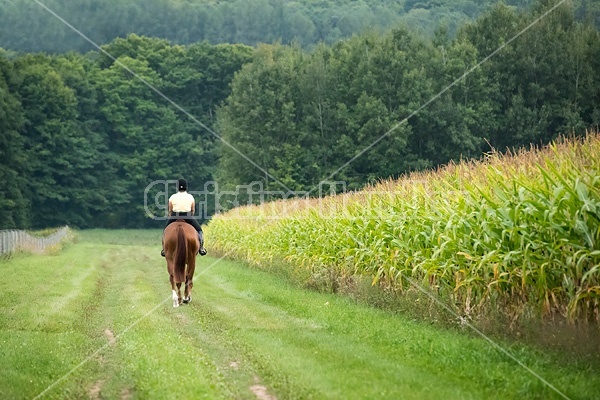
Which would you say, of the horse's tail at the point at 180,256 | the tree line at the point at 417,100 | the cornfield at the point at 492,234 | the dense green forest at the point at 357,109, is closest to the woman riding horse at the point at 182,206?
the horse's tail at the point at 180,256

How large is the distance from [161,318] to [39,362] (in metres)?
4.48

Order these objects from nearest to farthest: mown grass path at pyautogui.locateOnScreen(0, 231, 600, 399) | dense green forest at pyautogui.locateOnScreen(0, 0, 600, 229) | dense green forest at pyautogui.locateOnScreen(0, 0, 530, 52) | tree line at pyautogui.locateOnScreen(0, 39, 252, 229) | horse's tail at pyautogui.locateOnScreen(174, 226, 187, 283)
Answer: mown grass path at pyautogui.locateOnScreen(0, 231, 600, 399)
horse's tail at pyautogui.locateOnScreen(174, 226, 187, 283)
dense green forest at pyautogui.locateOnScreen(0, 0, 600, 229)
tree line at pyautogui.locateOnScreen(0, 39, 252, 229)
dense green forest at pyautogui.locateOnScreen(0, 0, 530, 52)

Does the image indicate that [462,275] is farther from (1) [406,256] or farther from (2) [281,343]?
(2) [281,343]

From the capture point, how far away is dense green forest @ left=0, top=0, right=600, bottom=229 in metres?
60.8

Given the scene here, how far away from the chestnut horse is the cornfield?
132 inches

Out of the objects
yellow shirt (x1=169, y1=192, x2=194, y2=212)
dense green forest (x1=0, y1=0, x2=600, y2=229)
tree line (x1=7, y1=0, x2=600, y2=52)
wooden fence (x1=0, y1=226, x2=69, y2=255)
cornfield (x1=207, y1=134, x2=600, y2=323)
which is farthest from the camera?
tree line (x1=7, y1=0, x2=600, y2=52)

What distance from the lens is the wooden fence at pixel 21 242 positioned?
33.8 metres

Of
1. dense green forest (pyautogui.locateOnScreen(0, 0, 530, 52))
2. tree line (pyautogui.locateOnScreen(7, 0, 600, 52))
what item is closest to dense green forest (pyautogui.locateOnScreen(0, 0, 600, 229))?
tree line (pyautogui.locateOnScreen(7, 0, 600, 52))

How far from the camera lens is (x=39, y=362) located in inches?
456

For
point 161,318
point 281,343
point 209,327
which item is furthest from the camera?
point 161,318

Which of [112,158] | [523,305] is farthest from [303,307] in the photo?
[112,158]

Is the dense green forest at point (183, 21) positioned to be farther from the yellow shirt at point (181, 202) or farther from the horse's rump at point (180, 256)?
the horse's rump at point (180, 256)

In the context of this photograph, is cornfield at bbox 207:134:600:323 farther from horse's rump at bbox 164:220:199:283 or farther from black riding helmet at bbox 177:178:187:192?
black riding helmet at bbox 177:178:187:192

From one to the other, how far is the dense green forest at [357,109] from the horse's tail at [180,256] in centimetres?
3273
